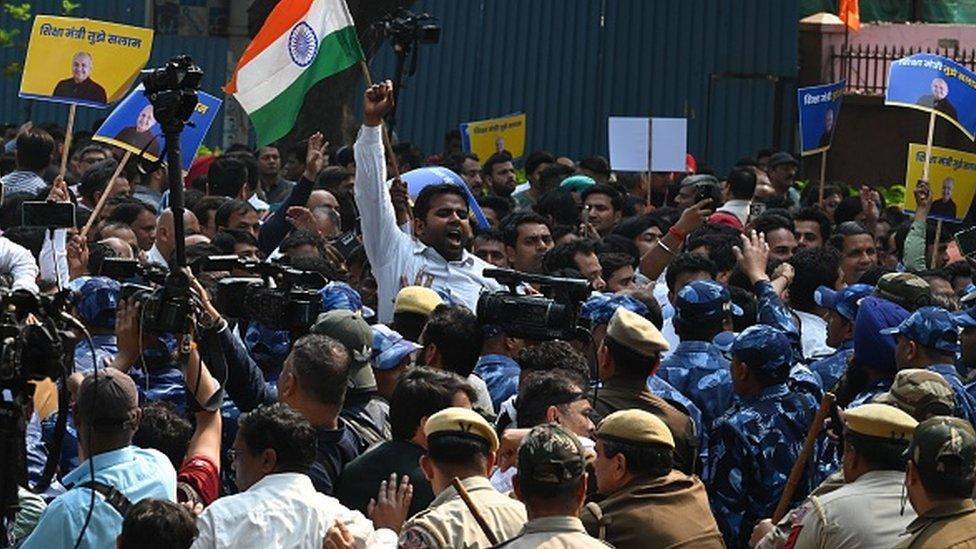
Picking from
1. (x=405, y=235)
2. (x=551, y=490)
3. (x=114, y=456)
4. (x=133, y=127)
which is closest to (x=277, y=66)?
(x=133, y=127)

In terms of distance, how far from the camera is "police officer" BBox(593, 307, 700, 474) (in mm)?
8133

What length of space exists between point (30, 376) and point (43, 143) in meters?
9.71

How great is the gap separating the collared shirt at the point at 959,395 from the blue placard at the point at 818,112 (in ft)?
26.2

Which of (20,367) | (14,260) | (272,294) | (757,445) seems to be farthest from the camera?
(14,260)

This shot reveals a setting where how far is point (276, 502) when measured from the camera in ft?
21.8

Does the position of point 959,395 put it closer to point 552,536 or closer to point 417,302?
A: point 417,302

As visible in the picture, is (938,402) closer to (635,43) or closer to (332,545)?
(332,545)

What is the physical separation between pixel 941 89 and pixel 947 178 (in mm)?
877

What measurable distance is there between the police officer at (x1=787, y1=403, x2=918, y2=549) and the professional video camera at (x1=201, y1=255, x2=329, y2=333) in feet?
6.34

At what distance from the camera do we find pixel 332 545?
6590 millimetres

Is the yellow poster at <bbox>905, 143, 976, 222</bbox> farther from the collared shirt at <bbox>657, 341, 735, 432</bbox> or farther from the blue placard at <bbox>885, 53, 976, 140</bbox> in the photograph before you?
the collared shirt at <bbox>657, 341, 735, 432</bbox>

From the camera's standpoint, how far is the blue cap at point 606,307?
966cm

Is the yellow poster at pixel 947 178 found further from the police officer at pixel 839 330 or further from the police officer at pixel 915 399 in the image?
the police officer at pixel 915 399

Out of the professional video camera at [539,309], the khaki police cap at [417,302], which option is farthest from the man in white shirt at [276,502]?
the khaki police cap at [417,302]
